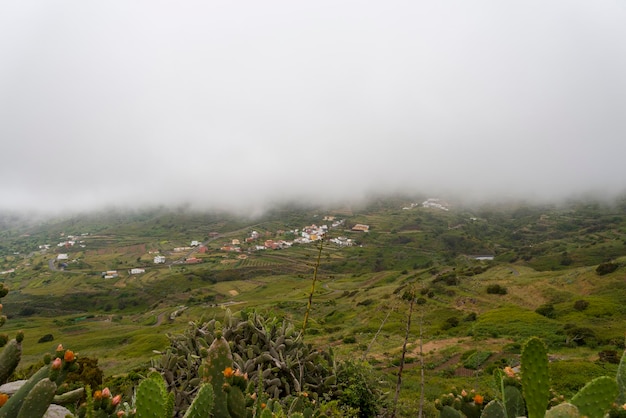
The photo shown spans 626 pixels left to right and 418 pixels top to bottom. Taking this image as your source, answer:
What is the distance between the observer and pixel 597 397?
217cm

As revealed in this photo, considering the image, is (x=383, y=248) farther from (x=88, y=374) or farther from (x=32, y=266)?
(x=32, y=266)

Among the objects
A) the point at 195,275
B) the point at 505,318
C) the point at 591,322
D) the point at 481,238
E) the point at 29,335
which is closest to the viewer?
the point at 591,322

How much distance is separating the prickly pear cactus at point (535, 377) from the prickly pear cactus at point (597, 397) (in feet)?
0.70

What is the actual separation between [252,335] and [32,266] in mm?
191142

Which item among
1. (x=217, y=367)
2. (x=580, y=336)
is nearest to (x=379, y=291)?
(x=580, y=336)

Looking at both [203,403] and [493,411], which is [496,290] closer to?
[493,411]

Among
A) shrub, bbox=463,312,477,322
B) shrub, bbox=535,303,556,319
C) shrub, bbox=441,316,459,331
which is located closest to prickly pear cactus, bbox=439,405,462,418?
shrub, bbox=441,316,459,331

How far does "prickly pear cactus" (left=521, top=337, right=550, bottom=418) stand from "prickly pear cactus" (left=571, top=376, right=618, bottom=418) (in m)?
0.21

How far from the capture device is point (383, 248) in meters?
144

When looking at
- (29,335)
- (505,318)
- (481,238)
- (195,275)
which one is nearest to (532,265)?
(505,318)

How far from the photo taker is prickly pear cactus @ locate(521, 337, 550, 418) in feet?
7.21

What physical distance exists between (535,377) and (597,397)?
38 cm

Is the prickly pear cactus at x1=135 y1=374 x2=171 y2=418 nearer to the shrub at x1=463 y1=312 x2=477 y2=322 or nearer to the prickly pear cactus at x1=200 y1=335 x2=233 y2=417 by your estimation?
the prickly pear cactus at x1=200 y1=335 x2=233 y2=417

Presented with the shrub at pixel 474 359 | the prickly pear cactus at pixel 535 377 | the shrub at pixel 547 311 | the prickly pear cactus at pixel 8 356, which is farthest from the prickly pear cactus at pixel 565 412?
the shrub at pixel 547 311
